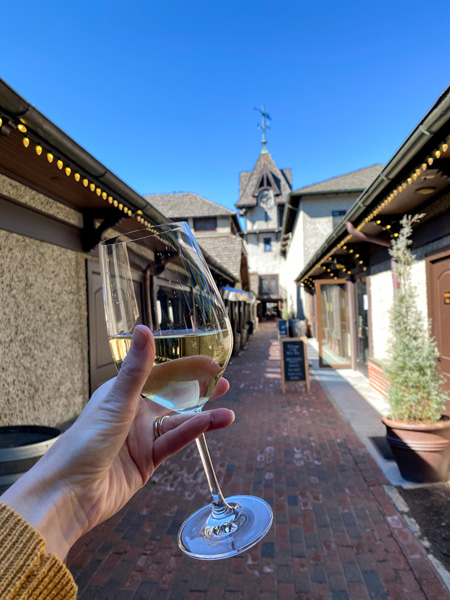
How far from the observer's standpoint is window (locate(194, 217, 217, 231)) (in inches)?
1235

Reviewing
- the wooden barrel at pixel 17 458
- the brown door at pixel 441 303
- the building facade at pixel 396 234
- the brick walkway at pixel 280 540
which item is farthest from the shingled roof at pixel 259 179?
the wooden barrel at pixel 17 458

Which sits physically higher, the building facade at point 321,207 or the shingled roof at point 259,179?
the shingled roof at point 259,179

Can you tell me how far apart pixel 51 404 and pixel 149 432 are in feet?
12.0

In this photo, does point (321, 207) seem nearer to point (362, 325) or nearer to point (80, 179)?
point (362, 325)

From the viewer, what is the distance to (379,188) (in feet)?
15.3

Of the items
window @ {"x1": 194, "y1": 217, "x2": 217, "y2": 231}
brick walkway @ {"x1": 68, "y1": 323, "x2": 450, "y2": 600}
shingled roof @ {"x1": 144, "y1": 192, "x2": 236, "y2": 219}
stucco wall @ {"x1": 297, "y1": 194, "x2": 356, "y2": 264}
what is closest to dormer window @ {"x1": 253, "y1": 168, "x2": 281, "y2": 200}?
shingled roof @ {"x1": 144, "y1": 192, "x2": 236, "y2": 219}

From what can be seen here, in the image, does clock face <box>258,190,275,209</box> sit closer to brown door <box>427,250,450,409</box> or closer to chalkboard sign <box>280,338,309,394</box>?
chalkboard sign <box>280,338,309,394</box>

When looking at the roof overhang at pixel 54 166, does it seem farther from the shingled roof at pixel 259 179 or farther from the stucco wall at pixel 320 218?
the shingled roof at pixel 259 179

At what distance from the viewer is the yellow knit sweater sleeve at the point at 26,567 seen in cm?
66

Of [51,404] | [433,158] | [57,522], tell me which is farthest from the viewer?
[51,404]

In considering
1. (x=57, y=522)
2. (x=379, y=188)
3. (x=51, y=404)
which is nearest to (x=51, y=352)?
(x=51, y=404)

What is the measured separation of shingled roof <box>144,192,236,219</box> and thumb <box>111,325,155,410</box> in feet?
100

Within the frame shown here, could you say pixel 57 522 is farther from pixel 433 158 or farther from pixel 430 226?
pixel 430 226

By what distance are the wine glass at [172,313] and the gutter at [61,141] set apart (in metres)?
1.96
